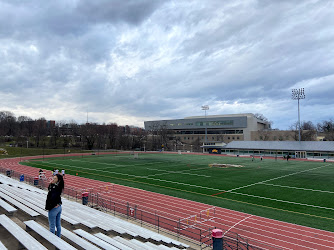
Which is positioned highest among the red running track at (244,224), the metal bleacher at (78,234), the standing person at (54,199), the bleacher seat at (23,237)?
the standing person at (54,199)

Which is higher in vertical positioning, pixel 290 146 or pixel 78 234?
pixel 290 146

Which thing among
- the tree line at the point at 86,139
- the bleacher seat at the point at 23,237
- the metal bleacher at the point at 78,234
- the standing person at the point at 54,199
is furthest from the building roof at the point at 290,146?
the bleacher seat at the point at 23,237

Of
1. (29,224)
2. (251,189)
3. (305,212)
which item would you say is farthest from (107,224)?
(251,189)

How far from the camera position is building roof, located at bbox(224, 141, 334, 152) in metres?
60.0

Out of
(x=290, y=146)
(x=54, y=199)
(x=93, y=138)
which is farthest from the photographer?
(x=93, y=138)

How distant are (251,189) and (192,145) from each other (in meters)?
86.7

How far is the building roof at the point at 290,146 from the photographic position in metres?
60.0

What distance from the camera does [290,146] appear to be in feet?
216

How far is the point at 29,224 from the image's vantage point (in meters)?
7.09

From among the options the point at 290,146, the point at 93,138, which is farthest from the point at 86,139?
the point at 290,146

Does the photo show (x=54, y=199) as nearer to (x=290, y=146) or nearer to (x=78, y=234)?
(x=78, y=234)

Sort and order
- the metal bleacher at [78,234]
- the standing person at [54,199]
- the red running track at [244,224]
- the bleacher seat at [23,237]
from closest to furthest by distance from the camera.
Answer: the bleacher seat at [23,237]
the metal bleacher at [78,234]
the standing person at [54,199]
the red running track at [244,224]

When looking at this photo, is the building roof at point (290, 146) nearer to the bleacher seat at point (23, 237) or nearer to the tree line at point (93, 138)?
the tree line at point (93, 138)

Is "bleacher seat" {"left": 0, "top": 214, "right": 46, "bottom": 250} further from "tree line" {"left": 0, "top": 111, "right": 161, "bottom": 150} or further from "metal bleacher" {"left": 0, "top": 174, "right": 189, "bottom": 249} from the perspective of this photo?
"tree line" {"left": 0, "top": 111, "right": 161, "bottom": 150}
